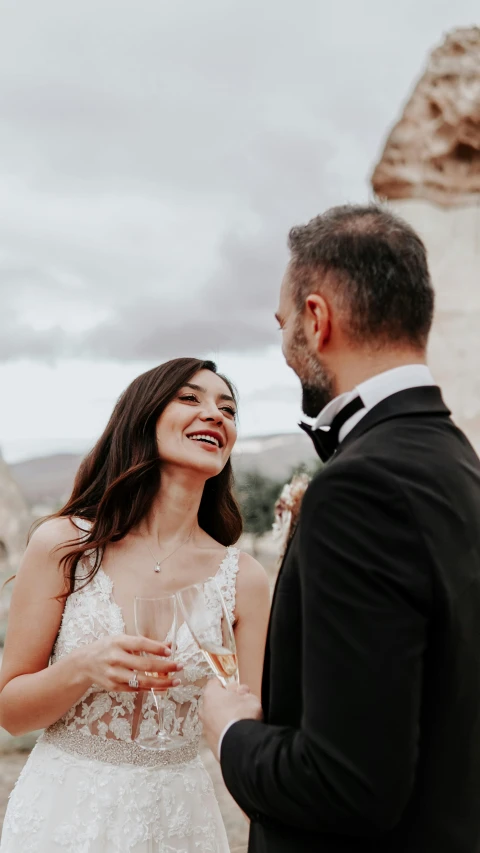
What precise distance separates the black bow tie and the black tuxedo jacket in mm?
40

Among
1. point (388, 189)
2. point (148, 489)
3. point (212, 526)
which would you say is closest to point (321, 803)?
point (148, 489)

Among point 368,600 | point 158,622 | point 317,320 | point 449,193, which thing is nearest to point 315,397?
point 317,320

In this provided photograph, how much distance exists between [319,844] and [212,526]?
6.04 ft

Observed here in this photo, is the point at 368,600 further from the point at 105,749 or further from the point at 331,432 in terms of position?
the point at 105,749

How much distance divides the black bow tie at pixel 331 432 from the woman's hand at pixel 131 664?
2.06 feet

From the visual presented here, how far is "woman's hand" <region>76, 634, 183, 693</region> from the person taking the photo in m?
1.81

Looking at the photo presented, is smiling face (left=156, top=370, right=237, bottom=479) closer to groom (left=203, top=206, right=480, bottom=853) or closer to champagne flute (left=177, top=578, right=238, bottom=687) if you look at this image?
champagne flute (left=177, top=578, right=238, bottom=687)

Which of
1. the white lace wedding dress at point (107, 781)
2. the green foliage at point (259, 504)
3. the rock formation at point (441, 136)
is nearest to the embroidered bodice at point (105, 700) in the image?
the white lace wedding dress at point (107, 781)

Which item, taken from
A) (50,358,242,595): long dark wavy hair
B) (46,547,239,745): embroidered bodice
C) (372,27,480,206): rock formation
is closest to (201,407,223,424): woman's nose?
(50,358,242,595): long dark wavy hair

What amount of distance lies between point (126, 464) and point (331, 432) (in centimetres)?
146

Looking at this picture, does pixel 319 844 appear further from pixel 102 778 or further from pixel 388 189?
pixel 388 189

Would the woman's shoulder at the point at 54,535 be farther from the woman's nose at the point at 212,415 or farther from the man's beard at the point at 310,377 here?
the man's beard at the point at 310,377

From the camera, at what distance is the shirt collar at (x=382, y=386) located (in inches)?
55.5

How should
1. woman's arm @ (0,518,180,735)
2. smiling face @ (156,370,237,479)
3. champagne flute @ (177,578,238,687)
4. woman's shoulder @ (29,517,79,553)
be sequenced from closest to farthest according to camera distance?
1. champagne flute @ (177,578,238,687)
2. woman's arm @ (0,518,180,735)
3. woman's shoulder @ (29,517,79,553)
4. smiling face @ (156,370,237,479)
